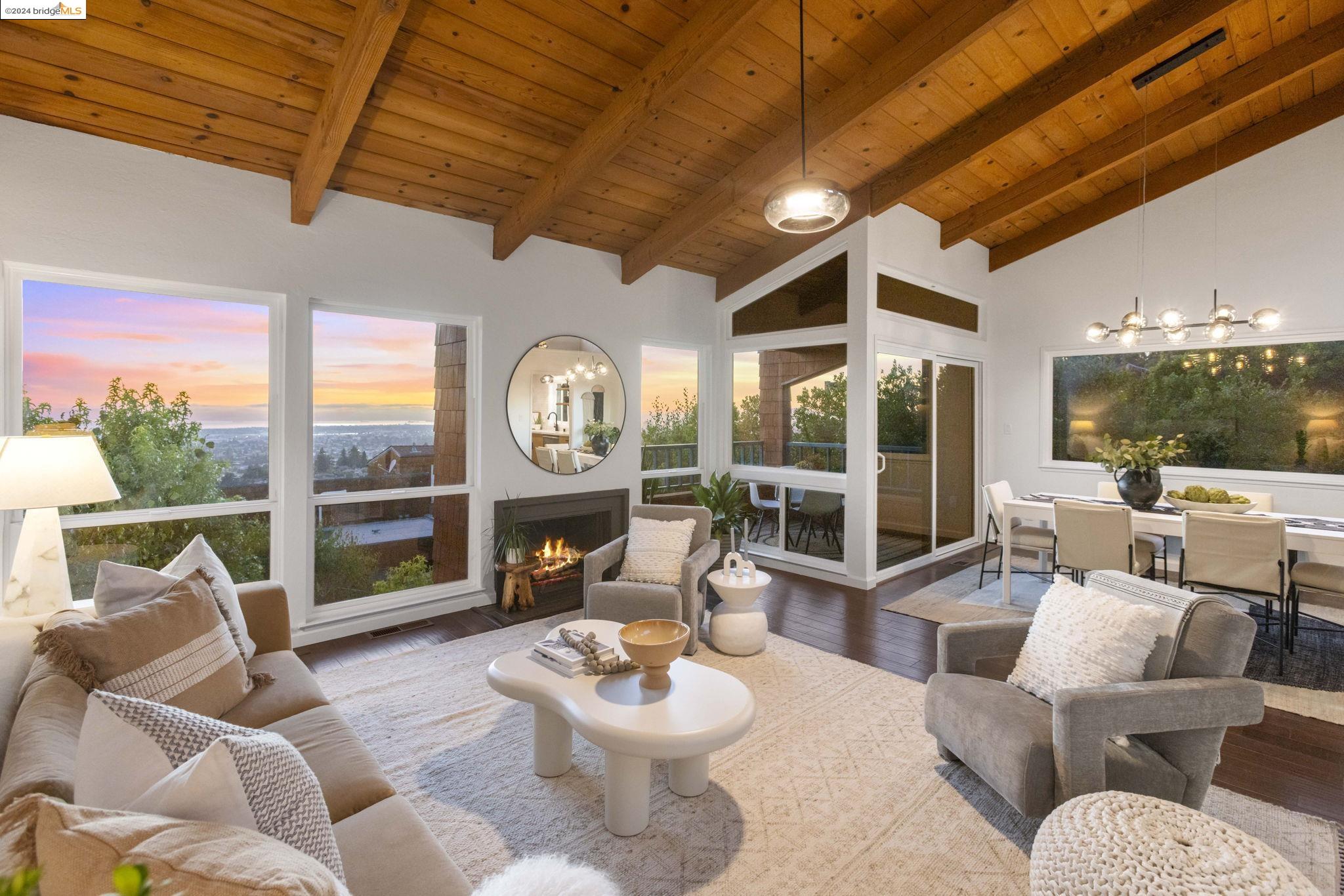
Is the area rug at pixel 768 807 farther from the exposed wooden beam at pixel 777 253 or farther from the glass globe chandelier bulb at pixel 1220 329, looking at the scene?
the exposed wooden beam at pixel 777 253

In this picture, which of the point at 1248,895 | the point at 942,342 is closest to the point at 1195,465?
the point at 942,342

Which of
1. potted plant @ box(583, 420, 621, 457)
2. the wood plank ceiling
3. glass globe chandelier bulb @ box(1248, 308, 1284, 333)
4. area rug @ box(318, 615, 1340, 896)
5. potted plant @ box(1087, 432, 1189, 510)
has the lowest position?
area rug @ box(318, 615, 1340, 896)

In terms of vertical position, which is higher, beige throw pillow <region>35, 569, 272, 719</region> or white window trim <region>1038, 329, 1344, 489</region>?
white window trim <region>1038, 329, 1344, 489</region>

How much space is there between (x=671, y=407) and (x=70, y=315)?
4057mm

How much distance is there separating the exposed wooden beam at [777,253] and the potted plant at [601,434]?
179 centimetres

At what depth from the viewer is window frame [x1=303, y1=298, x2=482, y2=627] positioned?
3875 mm

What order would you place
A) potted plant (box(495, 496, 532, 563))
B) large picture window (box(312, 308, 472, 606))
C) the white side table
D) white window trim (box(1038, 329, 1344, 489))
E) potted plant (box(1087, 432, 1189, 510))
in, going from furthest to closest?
white window trim (box(1038, 329, 1344, 489))
potted plant (box(495, 496, 532, 563))
potted plant (box(1087, 432, 1189, 510))
large picture window (box(312, 308, 472, 606))
the white side table

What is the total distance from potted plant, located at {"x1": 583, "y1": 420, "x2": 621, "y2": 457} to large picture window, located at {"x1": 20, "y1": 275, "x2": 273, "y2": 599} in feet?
7.31

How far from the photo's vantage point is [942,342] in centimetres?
600

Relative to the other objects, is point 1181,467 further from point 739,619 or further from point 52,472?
point 52,472

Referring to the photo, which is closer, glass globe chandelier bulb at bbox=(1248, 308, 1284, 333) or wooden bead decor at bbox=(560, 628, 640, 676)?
wooden bead decor at bbox=(560, 628, 640, 676)

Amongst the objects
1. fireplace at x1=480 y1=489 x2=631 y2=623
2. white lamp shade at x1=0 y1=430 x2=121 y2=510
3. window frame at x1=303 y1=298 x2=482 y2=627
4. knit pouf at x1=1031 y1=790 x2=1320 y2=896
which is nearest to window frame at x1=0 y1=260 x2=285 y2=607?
window frame at x1=303 y1=298 x2=482 y2=627

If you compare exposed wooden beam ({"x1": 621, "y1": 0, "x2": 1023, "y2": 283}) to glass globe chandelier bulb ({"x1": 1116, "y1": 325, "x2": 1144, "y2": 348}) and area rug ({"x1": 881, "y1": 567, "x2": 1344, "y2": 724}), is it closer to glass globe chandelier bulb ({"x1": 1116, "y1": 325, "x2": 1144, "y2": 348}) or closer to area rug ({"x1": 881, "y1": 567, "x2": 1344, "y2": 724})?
glass globe chandelier bulb ({"x1": 1116, "y1": 325, "x2": 1144, "y2": 348})

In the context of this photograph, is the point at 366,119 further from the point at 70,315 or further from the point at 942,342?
the point at 942,342
